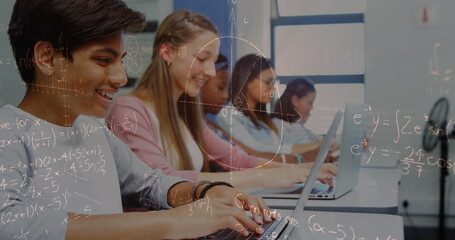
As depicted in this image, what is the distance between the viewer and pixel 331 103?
1560 millimetres

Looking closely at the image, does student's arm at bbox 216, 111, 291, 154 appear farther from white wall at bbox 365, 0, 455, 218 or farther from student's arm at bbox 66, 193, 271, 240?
white wall at bbox 365, 0, 455, 218

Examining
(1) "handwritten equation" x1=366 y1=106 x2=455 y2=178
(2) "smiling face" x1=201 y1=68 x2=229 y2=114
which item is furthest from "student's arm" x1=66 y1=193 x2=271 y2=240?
(1) "handwritten equation" x1=366 y1=106 x2=455 y2=178

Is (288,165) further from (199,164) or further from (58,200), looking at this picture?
(58,200)

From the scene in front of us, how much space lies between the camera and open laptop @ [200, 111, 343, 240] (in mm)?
1579

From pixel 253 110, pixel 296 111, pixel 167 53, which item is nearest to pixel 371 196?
pixel 296 111

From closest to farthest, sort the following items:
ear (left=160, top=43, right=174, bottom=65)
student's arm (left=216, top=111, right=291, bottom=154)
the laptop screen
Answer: the laptop screen < student's arm (left=216, top=111, right=291, bottom=154) < ear (left=160, top=43, right=174, bottom=65)

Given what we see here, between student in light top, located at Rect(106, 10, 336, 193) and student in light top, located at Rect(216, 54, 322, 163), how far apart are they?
66 millimetres

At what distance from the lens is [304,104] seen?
160 centimetres

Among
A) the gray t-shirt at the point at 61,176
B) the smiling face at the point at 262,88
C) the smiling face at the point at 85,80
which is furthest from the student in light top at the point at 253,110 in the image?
the smiling face at the point at 85,80

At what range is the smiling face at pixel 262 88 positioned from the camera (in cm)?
164

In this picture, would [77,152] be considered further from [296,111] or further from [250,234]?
[296,111]

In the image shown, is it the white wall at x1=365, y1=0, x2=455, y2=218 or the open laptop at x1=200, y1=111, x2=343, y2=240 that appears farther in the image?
the open laptop at x1=200, y1=111, x2=343, y2=240

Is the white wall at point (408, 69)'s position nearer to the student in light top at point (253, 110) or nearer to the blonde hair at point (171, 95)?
the student in light top at point (253, 110)

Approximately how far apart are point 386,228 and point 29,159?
3.97 feet
